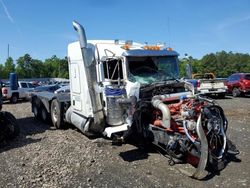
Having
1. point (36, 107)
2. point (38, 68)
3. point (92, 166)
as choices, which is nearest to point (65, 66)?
point (38, 68)

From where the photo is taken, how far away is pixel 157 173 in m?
6.59

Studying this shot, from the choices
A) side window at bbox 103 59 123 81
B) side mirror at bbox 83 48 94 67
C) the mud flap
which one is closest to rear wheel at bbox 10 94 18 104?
side mirror at bbox 83 48 94 67

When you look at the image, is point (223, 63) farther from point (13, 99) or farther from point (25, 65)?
point (13, 99)

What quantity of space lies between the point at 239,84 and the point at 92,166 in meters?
18.7

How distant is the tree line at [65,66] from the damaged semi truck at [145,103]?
77177 mm

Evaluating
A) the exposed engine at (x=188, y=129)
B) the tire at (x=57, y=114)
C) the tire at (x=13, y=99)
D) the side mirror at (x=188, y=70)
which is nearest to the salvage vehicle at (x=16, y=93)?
the tire at (x=13, y=99)

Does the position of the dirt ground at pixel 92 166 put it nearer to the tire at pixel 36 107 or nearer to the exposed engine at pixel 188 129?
the exposed engine at pixel 188 129

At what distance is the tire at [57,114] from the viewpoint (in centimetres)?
1136

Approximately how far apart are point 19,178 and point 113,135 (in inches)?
109

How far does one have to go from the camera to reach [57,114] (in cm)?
1149

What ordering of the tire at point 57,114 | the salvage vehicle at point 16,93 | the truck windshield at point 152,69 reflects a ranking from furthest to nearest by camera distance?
1. the salvage vehicle at point 16,93
2. the tire at point 57,114
3. the truck windshield at point 152,69

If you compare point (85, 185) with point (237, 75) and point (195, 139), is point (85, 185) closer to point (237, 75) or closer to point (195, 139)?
point (195, 139)

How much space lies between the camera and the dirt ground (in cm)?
610

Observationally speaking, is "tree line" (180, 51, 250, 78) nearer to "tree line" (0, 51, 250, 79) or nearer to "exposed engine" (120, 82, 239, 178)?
"tree line" (0, 51, 250, 79)
